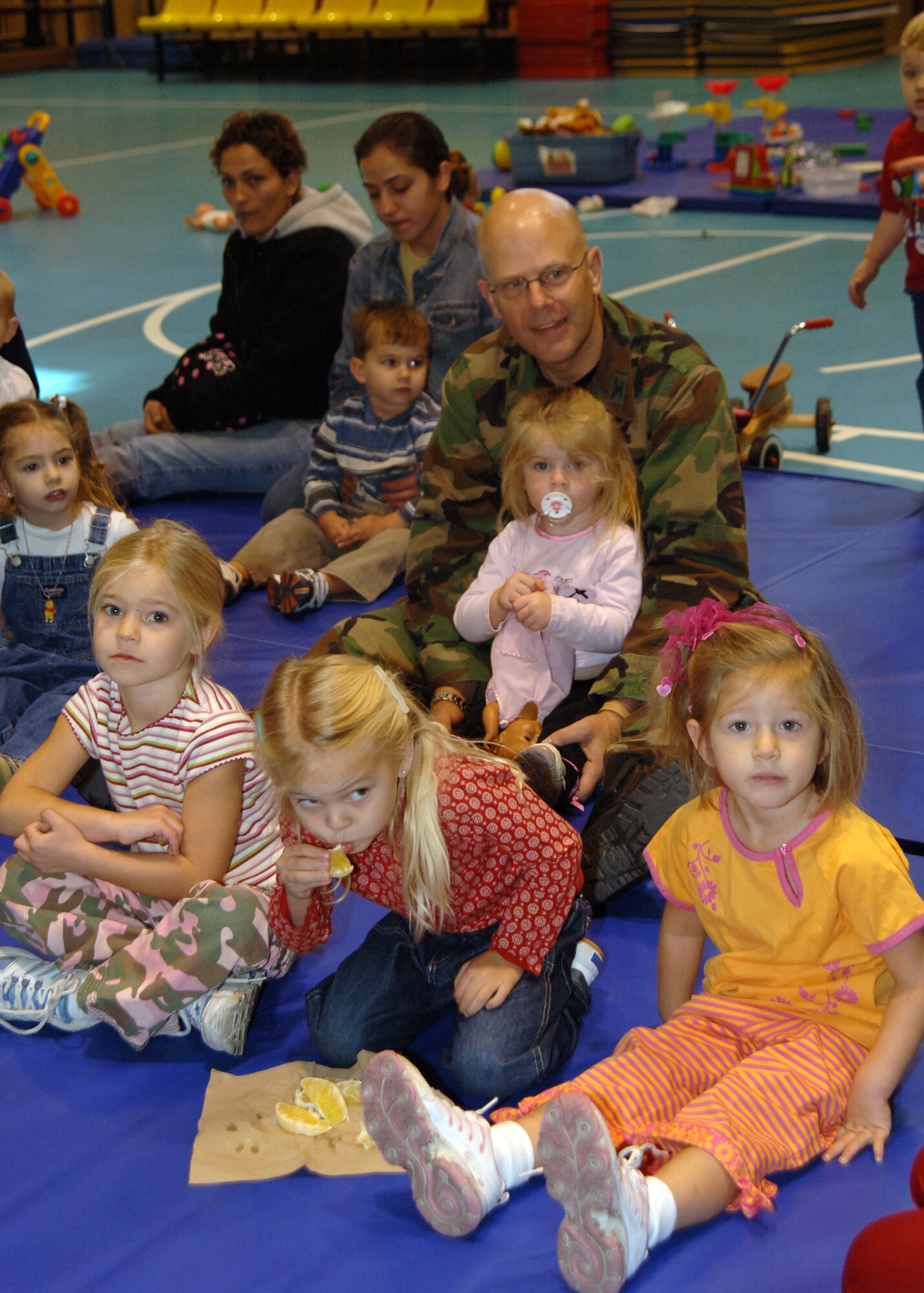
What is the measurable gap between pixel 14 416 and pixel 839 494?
257 cm

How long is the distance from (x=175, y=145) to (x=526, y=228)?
37.2 feet

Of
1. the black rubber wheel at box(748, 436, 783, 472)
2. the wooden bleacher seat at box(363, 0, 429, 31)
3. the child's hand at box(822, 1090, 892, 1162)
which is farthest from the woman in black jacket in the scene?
the wooden bleacher seat at box(363, 0, 429, 31)

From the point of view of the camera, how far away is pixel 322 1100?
2.11 m

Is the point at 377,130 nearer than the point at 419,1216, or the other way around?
the point at 419,1216

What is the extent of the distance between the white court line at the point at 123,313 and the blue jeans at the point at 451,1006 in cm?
545

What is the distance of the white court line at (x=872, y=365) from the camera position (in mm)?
6055

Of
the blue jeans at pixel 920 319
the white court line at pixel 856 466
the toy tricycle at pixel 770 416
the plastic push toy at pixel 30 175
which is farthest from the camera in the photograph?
the plastic push toy at pixel 30 175

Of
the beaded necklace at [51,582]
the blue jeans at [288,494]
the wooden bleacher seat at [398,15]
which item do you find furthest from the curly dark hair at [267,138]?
the wooden bleacher seat at [398,15]

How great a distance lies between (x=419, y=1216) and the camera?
1.92 m

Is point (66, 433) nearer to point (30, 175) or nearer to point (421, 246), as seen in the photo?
point (421, 246)

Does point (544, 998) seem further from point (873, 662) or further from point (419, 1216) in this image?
point (873, 662)

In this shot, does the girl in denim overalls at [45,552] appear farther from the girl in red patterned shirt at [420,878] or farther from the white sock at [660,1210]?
the white sock at [660,1210]

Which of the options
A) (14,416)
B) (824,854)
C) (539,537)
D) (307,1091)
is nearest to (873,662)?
(539,537)

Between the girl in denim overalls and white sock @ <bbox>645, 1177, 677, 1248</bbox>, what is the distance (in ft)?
5.90
